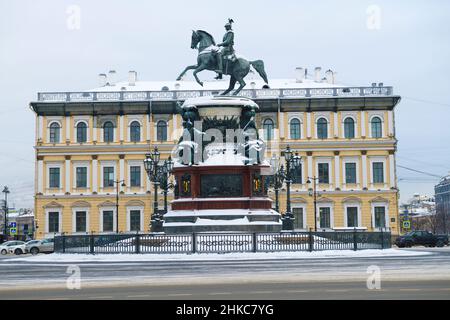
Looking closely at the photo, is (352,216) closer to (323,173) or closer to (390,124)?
(323,173)

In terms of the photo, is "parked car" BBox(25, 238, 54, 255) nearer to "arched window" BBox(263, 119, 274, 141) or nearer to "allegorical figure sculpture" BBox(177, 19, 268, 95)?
"allegorical figure sculpture" BBox(177, 19, 268, 95)

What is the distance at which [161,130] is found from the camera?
7669 cm

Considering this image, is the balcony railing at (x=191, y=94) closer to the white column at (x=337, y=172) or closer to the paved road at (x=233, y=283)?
the white column at (x=337, y=172)

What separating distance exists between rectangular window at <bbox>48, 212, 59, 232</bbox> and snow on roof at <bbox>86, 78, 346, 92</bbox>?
14199 mm

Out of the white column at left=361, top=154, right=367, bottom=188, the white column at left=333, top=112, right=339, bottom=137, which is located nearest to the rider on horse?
the white column at left=333, top=112, right=339, bottom=137

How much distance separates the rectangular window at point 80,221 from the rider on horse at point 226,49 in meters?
41.6

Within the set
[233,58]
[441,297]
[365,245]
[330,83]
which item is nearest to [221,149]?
[233,58]

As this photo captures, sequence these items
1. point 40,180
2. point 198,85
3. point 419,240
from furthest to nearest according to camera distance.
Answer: point 198,85 → point 40,180 → point 419,240

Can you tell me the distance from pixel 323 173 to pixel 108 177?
21.8 metres

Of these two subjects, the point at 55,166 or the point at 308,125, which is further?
the point at 308,125

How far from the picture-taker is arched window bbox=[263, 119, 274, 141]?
250 feet

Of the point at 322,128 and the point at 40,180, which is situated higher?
the point at 322,128

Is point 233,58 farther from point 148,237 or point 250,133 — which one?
point 148,237

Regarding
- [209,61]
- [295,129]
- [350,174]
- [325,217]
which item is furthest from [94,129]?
[209,61]
